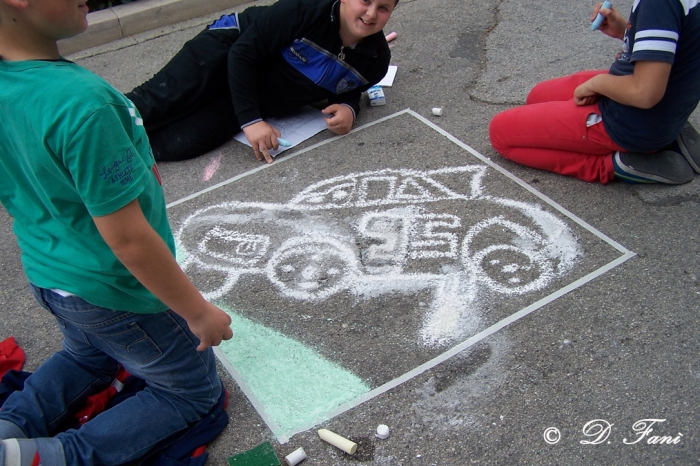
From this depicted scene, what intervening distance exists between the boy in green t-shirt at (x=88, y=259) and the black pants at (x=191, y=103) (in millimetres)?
1497

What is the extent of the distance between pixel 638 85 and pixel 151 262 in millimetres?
1944

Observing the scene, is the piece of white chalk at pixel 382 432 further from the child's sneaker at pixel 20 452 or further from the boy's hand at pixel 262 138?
the boy's hand at pixel 262 138

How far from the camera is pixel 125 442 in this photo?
1701 millimetres

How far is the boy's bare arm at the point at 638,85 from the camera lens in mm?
2254

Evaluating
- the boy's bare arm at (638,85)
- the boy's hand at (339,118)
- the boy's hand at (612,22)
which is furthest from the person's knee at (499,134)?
the boy's hand at (339,118)

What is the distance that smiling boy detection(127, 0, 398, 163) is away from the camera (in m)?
3.00

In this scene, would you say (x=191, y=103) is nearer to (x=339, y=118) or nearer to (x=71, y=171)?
(x=339, y=118)

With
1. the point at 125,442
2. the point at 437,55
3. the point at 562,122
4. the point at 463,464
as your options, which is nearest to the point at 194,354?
the point at 125,442

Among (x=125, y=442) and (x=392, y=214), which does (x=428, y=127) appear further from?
(x=125, y=442)

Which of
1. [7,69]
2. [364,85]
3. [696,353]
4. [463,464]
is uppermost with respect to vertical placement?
[7,69]

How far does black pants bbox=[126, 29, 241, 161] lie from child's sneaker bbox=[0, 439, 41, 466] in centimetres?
187

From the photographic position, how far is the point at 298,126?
10.8 feet

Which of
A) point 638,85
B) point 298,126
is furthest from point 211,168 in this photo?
point 638,85

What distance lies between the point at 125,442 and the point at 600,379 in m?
1.45
